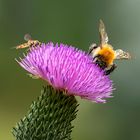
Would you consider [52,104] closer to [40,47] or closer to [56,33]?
[40,47]

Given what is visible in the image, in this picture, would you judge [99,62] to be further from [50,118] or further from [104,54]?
[50,118]

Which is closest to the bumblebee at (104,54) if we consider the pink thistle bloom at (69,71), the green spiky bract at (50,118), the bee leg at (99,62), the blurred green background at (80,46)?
the bee leg at (99,62)

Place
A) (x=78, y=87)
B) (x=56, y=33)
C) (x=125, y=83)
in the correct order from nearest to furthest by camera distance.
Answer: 1. (x=78, y=87)
2. (x=125, y=83)
3. (x=56, y=33)

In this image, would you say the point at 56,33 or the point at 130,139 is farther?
the point at 56,33

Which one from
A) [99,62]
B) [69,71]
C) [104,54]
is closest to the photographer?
[69,71]

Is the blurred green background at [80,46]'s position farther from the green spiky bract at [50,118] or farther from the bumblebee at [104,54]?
the green spiky bract at [50,118]

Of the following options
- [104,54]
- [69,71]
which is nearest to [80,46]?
[104,54]

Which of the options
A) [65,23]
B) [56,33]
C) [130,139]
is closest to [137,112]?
[130,139]
